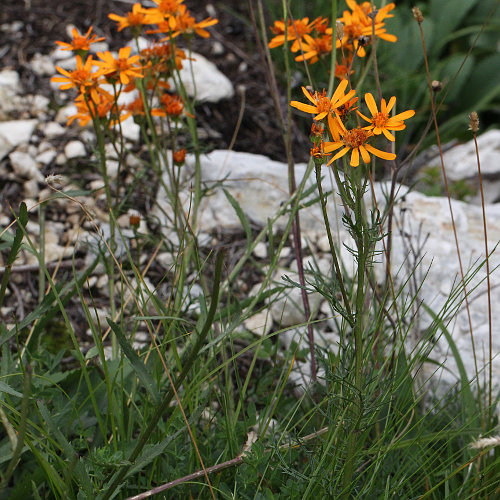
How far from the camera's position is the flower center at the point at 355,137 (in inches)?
33.0

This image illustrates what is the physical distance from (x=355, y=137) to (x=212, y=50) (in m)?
2.04

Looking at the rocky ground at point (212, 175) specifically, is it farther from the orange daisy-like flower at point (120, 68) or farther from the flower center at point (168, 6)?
the flower center at point (168, 6)

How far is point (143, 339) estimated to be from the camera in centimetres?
164

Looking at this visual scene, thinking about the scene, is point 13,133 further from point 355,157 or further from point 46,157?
point 355,157

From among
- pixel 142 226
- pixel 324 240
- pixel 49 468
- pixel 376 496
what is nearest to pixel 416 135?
pixel 324 240

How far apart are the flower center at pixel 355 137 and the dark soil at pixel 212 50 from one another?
1.45m

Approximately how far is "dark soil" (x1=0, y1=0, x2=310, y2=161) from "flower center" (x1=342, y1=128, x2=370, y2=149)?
4.75 feet

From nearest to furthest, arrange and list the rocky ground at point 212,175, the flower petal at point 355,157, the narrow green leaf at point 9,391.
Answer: the flower petal at point 355,157
the narrow green leaf at point 9,391
the rocky ground at point 212,175

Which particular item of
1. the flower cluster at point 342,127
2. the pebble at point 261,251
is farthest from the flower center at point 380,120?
the pebble at point 261,251

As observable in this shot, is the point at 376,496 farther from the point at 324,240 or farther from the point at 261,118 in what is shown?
the point at 261,118

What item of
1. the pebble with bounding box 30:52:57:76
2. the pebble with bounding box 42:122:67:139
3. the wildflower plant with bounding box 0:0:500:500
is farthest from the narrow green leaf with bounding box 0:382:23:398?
the pebble with bounding box 30:52:57:76

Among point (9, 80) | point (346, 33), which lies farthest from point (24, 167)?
point (346, 33)

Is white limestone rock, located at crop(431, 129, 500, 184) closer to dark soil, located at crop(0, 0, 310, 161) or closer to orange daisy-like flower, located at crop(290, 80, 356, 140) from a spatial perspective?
dark soil, located at crop(0, 0, 310, 161)

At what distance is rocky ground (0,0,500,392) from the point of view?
5.67ft
